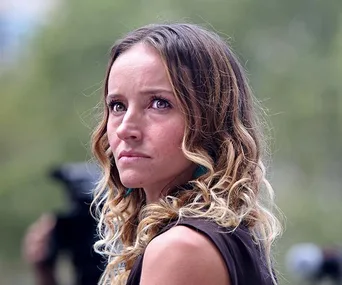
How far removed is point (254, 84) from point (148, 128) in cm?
830

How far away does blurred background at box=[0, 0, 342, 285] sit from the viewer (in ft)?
34.0

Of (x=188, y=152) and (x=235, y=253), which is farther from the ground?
(x=188, y=152)

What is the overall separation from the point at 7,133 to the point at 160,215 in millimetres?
11490

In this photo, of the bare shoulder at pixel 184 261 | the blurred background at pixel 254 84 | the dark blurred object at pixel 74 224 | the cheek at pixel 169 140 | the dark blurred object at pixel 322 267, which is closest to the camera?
the bare shoulder at pixel 184 261

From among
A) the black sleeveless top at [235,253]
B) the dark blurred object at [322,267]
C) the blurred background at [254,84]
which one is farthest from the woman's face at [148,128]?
the blurred background at [254,84]

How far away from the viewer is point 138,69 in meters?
1.29

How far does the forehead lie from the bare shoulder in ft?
0.84

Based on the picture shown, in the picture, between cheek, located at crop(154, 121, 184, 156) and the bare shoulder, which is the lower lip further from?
the bare shoulder

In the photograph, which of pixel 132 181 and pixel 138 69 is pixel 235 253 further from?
pixel 138 69

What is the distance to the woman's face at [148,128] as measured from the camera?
1252 mm

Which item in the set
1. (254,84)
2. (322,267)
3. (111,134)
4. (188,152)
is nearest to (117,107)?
(111,134)

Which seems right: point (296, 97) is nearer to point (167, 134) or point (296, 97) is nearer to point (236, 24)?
point (236, 24)

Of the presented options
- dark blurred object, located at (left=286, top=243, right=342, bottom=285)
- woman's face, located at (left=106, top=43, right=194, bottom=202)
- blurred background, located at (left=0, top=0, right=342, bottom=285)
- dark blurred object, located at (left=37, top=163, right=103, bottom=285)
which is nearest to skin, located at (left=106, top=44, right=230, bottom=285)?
woman's face, located at (left=106, top=43, right=194, bottom=202)

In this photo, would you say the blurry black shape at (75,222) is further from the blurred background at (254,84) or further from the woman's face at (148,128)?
the blurred background at (254,84)
